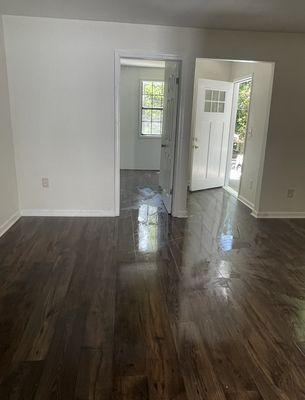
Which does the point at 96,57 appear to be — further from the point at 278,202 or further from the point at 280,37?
the point at 278,202

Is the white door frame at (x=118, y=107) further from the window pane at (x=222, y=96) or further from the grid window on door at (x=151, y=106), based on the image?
the grid window on door at (x=151, y=106)

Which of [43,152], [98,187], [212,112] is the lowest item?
[98,187]

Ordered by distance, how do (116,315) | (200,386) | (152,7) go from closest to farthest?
1. (200,386)
2. (116,315)
3. (152,7)

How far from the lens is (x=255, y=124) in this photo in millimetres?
4812

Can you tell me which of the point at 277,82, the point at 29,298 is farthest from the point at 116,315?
the point at 277,82

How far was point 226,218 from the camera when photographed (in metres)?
4.35

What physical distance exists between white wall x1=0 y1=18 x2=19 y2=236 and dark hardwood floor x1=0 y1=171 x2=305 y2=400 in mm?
Answer: 186

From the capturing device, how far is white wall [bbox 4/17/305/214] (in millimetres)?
3668

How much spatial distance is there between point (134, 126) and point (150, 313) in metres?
6.15

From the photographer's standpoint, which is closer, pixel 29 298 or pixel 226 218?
pixel 29 298

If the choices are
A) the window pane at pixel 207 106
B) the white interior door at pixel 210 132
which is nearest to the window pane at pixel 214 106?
the white interior door at pixel 210 132

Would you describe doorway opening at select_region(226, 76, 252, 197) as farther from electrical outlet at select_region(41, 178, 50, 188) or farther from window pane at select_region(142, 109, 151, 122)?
electrical outlet at select_region(41, 178, 50, 188)

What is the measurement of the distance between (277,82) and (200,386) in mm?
3719

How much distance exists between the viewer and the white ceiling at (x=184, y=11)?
2.94 metres
